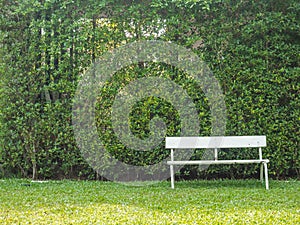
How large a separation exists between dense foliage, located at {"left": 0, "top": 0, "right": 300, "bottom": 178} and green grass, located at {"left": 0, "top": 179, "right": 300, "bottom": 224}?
0.70 meters

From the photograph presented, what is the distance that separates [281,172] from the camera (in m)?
6.47

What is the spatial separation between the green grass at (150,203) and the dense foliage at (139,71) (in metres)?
0.70

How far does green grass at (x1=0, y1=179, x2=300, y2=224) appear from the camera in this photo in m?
3.74

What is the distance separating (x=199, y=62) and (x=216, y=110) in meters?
0.78

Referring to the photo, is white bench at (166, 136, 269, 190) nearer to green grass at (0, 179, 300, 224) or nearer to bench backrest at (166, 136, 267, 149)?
bench backrest at (166, 136, 267, 149)

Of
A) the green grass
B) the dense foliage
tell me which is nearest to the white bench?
the dense foliage

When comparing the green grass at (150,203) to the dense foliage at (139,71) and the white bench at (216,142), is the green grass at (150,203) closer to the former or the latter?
the white bench at (216,142)

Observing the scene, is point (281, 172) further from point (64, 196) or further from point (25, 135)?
point (25, 135)

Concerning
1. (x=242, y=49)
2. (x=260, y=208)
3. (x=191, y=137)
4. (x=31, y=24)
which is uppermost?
(x=31, y=24)

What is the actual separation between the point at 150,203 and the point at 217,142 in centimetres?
210

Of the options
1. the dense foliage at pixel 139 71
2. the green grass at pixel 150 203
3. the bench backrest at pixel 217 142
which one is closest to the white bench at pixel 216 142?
the bench backrest at pixel 217 142

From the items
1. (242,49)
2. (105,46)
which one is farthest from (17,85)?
(242,49)

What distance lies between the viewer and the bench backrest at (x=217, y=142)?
6148mm

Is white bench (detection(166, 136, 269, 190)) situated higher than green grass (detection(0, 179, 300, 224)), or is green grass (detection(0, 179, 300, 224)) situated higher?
white bench (detection(166, 136, 269, 190))
